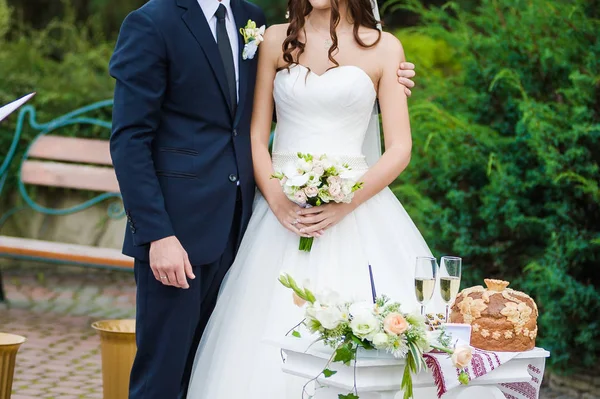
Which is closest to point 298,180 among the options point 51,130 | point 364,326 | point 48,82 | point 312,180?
point 312,180

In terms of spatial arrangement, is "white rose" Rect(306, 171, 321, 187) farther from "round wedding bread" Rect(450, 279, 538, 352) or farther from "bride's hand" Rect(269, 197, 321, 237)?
"round wedding bread" Rect(450, 279, 538, 352)

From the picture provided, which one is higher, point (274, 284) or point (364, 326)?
point (364, 326)

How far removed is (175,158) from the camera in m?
3.37

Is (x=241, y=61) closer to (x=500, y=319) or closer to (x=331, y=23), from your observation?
(x=331, y=23)

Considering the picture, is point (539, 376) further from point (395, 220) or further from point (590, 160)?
point (590, 160)

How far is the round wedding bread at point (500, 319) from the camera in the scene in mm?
3145

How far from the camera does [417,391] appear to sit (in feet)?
11.4

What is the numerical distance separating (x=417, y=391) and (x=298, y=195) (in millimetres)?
858

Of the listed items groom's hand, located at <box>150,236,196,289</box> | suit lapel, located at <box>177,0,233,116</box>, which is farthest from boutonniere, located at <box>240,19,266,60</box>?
groom's hand, located at <box>150,236,196,289</box>

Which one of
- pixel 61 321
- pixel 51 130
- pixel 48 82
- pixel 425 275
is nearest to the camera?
pixel 425 275

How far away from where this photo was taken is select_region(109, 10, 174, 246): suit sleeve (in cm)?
323

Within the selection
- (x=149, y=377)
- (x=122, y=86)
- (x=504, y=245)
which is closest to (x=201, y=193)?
(x=122, y=86)

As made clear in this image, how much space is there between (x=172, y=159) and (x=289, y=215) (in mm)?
505

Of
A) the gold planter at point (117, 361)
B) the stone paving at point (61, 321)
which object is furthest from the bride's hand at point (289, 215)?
the stone paving at point (61, 321)
